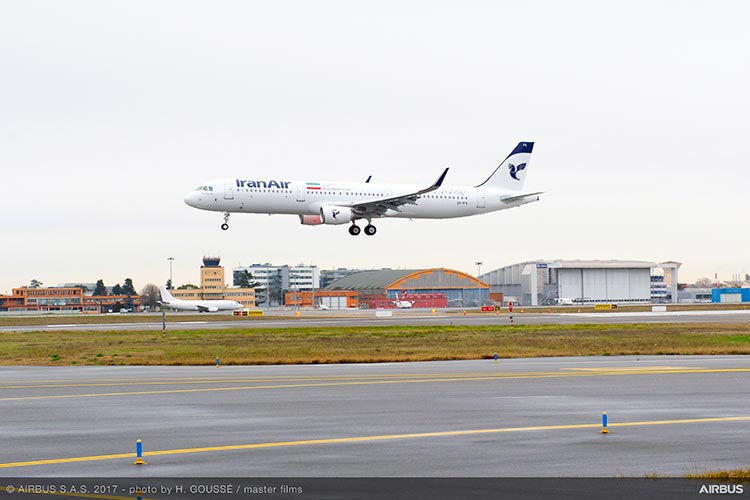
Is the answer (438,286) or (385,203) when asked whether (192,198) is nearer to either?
(385,203)

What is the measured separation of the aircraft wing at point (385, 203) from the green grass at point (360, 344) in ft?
29.5

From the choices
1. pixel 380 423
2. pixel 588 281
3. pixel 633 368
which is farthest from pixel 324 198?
pixel 588 281

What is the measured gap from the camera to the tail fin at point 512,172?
7950cm

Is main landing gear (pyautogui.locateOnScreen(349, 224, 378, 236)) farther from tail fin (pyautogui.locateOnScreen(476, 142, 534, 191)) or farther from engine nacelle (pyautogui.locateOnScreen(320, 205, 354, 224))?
tail fin (pyautogui.locateOnScreen(476, 142, 534, 191))

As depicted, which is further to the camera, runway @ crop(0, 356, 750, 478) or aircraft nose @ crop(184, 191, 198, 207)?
aircraft nose @ crop(184, 191, 198, 207)

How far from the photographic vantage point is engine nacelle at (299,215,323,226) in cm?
7000

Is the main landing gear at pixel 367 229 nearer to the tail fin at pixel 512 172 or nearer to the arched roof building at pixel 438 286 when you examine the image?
the tail fin at pixel 512 172

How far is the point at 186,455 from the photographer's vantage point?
16.2 m

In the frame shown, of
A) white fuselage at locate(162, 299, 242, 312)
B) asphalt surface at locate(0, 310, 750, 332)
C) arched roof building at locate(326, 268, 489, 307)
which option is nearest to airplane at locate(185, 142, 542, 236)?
asphalt surface at locate(0, 310, 750, 332)

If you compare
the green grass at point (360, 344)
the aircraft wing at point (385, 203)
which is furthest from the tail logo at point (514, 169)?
the green grass at point (360, 344)

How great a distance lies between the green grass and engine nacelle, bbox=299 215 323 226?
9.07 meters

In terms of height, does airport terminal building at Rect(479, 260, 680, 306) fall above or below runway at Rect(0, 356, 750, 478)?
above
